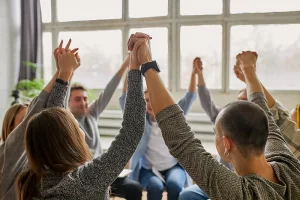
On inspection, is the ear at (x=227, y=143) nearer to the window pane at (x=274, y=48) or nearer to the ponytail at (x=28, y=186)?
the ponytail at (x=28, y=186)

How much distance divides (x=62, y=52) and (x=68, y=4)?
3569 mm

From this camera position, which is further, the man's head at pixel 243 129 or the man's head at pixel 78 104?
the man's head at pixel 78 104

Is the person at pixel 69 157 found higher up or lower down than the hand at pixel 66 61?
lower down

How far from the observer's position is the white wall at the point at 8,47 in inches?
160

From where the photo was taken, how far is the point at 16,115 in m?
1.80

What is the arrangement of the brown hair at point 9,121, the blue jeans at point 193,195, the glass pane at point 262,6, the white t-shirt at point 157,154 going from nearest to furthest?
the brown hair at point 9,121
the blue jeans at point 193,195
the white t-shirt at point 157,154
the glass pane at point 262,6

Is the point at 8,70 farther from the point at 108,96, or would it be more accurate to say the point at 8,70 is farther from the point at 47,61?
the point at 108,96

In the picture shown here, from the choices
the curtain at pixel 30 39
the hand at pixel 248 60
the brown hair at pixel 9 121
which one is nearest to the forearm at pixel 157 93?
the hand at pixel 248 60

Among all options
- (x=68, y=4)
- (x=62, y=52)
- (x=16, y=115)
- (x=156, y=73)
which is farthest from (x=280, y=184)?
(x=68, y=4)

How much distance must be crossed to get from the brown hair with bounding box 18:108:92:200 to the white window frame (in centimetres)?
321

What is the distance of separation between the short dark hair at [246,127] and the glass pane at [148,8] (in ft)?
11.1

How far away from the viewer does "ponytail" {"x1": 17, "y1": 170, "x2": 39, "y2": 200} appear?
3.52ft

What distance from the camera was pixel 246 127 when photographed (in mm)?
990

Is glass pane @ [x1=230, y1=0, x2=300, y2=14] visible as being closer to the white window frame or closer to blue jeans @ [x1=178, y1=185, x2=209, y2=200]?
the white window frame
